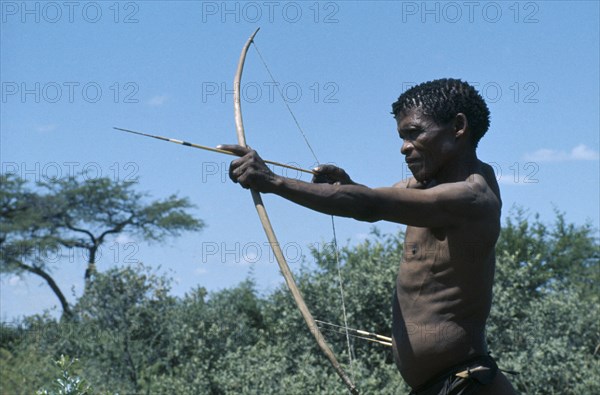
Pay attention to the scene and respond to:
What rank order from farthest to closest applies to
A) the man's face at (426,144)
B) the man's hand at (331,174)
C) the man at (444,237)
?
the man's hand at (331,174)
the man's face at (426,144)
the man at (444,237)

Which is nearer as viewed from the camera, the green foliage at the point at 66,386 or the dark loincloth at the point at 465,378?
the dark loincloth at the point at 465,378

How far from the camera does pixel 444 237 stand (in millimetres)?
3629

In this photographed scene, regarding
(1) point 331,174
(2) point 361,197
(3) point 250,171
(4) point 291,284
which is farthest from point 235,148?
(1) point 331,174

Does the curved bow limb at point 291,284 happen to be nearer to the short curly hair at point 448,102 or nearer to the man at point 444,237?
the man at point 444,237

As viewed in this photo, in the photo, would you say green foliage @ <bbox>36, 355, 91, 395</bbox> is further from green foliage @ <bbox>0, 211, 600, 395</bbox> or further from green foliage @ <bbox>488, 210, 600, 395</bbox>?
green foliage @ <bbox>488, 210, 600, 395</bbox>

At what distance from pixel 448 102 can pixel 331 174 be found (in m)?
0.59

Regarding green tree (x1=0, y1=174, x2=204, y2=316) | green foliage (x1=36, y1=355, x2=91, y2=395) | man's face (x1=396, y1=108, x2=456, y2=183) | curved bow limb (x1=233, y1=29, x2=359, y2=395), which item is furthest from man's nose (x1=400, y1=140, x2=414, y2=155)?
green tree (x1=0, y1=174, x2=204, y2=316)

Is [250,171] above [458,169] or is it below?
below

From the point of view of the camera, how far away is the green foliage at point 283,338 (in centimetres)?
935

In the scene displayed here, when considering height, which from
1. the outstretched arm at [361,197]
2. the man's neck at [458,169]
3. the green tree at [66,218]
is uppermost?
the green tree at [66,218]

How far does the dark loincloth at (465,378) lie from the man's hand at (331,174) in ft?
3.03

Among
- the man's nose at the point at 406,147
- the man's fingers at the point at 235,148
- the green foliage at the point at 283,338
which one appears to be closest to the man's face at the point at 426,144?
the man's nose at the point at 406,147

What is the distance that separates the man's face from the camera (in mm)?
3754

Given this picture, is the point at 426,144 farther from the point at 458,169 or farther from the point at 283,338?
the point at 283,338
